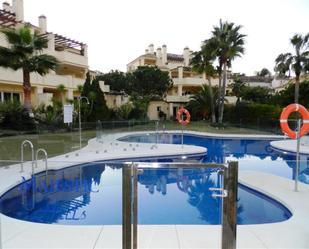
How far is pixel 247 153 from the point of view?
12133 mm

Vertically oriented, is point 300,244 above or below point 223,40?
below

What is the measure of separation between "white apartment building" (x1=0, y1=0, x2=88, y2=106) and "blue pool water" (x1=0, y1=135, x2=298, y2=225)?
13.3 meters

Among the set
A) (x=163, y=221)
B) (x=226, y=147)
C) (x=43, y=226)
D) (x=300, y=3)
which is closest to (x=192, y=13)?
(x=300, y=3)

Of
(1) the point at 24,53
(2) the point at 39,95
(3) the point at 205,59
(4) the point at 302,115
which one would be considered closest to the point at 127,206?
(4) the point at 302,115

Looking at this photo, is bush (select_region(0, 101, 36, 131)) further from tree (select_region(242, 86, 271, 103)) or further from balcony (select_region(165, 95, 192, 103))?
tree (select_region(242, 86, 271, 103))

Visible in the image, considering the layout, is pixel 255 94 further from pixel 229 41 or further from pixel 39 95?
pixel 39 95

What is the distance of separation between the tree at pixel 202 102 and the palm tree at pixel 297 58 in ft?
23.7

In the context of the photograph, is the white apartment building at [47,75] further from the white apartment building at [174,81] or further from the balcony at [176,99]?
the white apartment building at [174,81]

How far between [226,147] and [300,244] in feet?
36.6

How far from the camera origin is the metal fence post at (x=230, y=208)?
93.5 inches

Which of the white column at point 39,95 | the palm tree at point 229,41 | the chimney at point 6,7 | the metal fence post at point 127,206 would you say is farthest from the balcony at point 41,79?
the metal fence post at point 127,206

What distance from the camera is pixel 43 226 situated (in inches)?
153

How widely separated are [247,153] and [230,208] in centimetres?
1041

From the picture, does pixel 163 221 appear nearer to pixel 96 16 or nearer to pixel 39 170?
pixel 39 170
